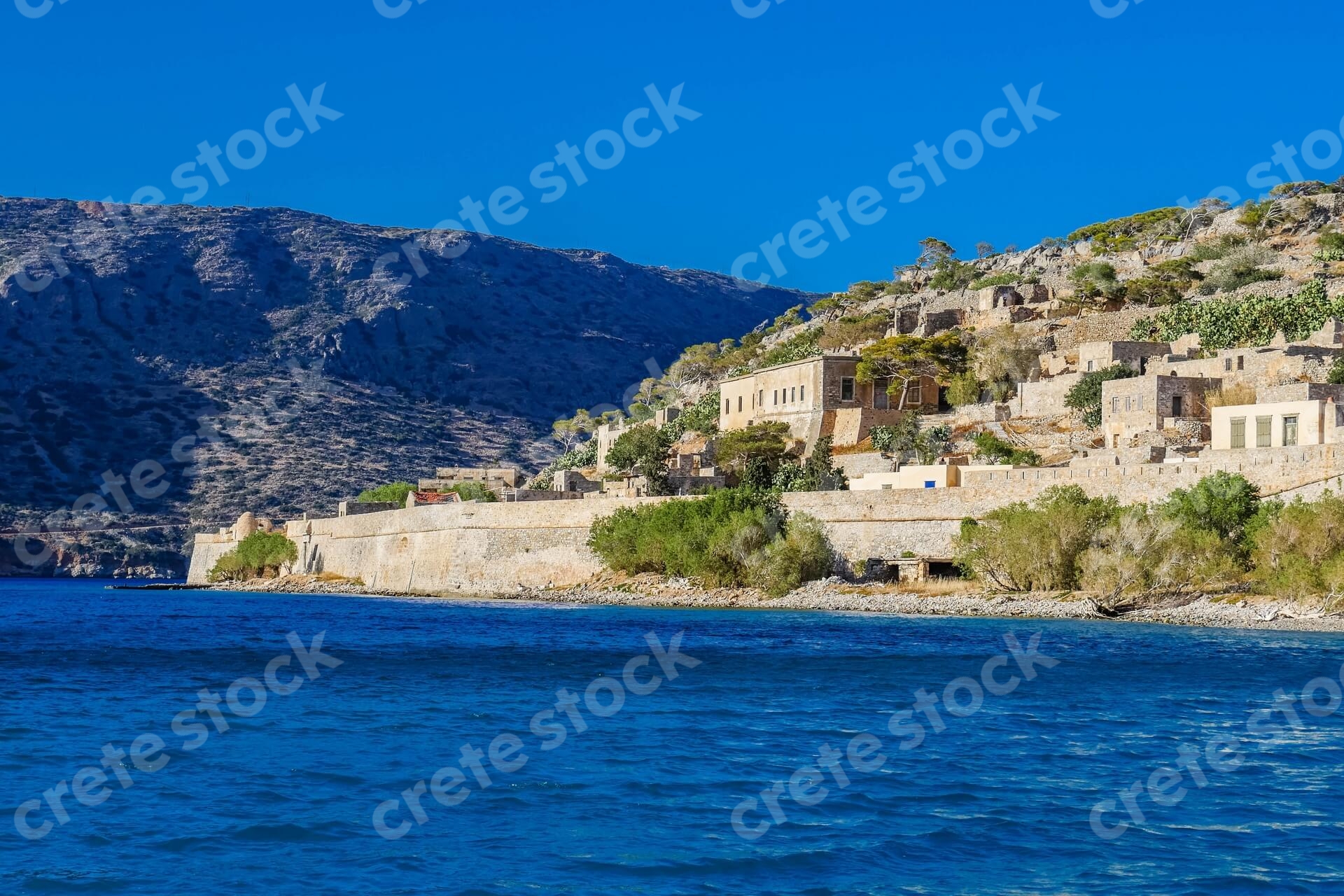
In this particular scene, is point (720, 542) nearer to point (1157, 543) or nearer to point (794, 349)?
point (1157, 543)

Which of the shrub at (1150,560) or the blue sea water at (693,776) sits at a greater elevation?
the shrub at (1150,560)

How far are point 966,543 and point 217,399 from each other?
11425cm

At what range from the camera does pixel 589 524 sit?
53031mm

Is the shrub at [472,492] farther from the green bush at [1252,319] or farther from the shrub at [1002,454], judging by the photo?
the green bush at [1252,319]

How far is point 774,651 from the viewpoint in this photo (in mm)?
31281

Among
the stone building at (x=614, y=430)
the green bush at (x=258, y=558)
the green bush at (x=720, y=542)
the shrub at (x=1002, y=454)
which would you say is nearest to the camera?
the green bush at (x=720, y=542)

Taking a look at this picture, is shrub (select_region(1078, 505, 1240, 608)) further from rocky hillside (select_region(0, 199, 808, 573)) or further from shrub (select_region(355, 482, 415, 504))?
rocky hillside (select_region(0, 199, 808, 573))

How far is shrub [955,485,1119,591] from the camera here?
1596 inches

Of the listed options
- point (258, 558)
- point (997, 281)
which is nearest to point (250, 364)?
point (258, 558)

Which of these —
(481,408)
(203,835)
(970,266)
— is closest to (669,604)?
(203,835)

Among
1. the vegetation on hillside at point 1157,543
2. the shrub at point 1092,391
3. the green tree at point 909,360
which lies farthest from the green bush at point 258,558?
the vegetation on hillside at point 1157,543

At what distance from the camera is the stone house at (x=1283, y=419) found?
1534 inches

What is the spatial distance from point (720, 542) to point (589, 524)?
6370 millimetres

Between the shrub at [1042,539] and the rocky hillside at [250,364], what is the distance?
277 ft
